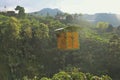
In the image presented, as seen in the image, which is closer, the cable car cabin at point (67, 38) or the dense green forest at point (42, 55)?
the cable car cabin at point (67, 38)

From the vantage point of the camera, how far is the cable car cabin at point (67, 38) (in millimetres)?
12902

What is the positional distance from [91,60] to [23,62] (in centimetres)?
1080

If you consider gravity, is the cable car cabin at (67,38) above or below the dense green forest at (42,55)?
above

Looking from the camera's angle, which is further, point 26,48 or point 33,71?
point 26,48

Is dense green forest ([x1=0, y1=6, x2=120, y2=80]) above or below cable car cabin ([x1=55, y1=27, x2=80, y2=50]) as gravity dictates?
below

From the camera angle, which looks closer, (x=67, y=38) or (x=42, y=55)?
(x=67, y=38)

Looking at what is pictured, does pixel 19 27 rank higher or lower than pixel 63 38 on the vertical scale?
lower

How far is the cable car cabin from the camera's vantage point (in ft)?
42.3

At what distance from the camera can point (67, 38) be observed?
13.0 m

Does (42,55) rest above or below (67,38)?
below

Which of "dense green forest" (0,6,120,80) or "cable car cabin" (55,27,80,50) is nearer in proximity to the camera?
"cable car cabin" (55,27,80,50)

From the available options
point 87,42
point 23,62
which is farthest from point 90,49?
point 23,62

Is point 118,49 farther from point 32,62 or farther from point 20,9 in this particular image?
point 20,9

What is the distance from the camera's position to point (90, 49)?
2183 inches
